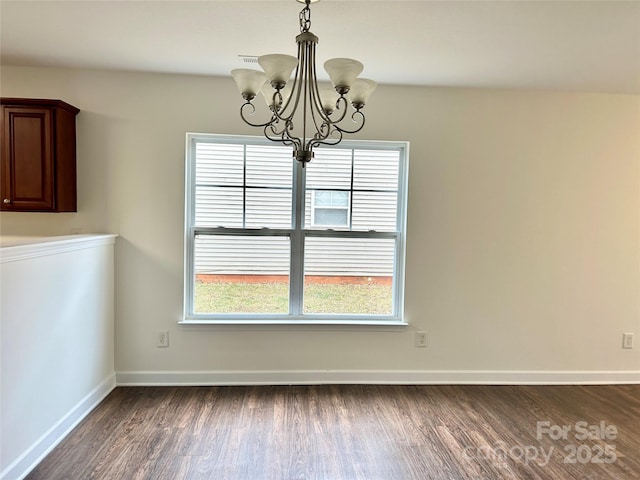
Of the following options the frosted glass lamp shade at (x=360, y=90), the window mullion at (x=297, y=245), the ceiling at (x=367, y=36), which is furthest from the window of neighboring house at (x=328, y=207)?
the frosted glass lamp shade at (x=360, y=90)

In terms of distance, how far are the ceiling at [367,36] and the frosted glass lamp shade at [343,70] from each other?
0.58m

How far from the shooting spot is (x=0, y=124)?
7.90ft

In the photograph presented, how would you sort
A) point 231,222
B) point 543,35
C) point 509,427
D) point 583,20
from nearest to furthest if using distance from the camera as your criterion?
point 583,20
point 543,35
point 509,427
point 231,222

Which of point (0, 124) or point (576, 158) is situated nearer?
point (0, 124)

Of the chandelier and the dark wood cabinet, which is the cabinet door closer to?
the dark wood cabinet

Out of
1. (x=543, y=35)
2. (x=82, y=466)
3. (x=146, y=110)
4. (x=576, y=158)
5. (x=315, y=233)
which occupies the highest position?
(x=543, y=35)

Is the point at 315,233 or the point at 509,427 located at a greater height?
the point at 315,233

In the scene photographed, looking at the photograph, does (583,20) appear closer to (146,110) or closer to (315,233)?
(315,233)

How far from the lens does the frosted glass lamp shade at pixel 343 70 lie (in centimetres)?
140

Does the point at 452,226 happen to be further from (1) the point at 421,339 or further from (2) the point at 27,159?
(2) the point at 27,159

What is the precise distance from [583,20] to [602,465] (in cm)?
244

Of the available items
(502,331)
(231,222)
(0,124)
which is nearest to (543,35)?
(502,331)

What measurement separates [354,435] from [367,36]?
242 centimetres

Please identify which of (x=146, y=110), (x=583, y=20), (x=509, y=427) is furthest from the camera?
(x=146, y=110)
